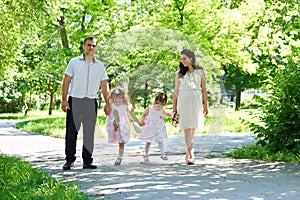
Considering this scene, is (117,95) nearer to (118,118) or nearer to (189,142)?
(118,118)

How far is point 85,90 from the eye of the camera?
723 cm

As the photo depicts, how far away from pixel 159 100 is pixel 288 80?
3289mm

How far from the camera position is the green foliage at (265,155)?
841 cm

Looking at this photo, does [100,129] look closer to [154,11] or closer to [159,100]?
[159,100]

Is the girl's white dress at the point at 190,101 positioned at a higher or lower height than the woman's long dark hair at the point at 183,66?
lower

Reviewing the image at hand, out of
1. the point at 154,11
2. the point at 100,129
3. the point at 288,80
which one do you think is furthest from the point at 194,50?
the point at 154,11

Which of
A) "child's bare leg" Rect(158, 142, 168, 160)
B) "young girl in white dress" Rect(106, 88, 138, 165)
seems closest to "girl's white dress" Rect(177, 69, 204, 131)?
"child's bare leg" Rect(158, 142, 168, 160)

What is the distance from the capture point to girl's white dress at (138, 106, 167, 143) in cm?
712

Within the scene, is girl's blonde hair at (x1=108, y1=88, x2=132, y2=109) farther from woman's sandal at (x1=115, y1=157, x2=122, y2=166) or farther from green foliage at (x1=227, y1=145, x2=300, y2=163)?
green foliage at (x1=227, y1=145, x2=300, y2=163)

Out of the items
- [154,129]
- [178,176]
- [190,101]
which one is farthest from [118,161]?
[190,101]

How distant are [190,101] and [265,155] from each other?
2.38 metres

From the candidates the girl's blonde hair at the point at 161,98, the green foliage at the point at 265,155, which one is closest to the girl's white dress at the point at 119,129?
the girl's blonde hair at the point at 161,98

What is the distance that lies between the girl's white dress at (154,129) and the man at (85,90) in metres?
0.62

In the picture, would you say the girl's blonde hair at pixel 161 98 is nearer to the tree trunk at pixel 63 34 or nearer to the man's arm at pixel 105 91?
the man's arm at pixel 105 91
